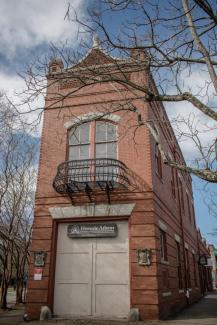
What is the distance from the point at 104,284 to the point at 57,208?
10.4ft

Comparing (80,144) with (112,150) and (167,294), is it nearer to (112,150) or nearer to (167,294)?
(112,150)

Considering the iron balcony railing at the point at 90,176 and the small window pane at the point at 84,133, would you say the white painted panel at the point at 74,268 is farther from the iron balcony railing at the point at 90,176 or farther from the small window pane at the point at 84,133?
the small window pane at the point at 84,133

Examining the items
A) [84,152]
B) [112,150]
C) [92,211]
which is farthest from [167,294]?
[84,152]

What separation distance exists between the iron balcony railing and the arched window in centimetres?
63

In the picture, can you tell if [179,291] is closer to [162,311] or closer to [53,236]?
[162,311]

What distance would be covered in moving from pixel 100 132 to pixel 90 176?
2173 millimetres

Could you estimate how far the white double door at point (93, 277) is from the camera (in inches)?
429

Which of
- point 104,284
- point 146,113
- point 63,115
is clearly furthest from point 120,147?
point 104,284

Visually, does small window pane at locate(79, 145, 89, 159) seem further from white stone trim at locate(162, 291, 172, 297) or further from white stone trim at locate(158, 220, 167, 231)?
white stone trim at locate(162, 291, 172, 297)

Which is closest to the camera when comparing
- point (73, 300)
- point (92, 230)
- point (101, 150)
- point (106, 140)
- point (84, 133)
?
point (73, 300)

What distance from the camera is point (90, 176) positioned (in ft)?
40.0

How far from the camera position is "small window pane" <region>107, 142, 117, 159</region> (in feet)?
42.1

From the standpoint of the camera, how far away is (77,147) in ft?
44.1

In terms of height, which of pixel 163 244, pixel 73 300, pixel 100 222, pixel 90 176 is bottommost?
pixel 73 300
